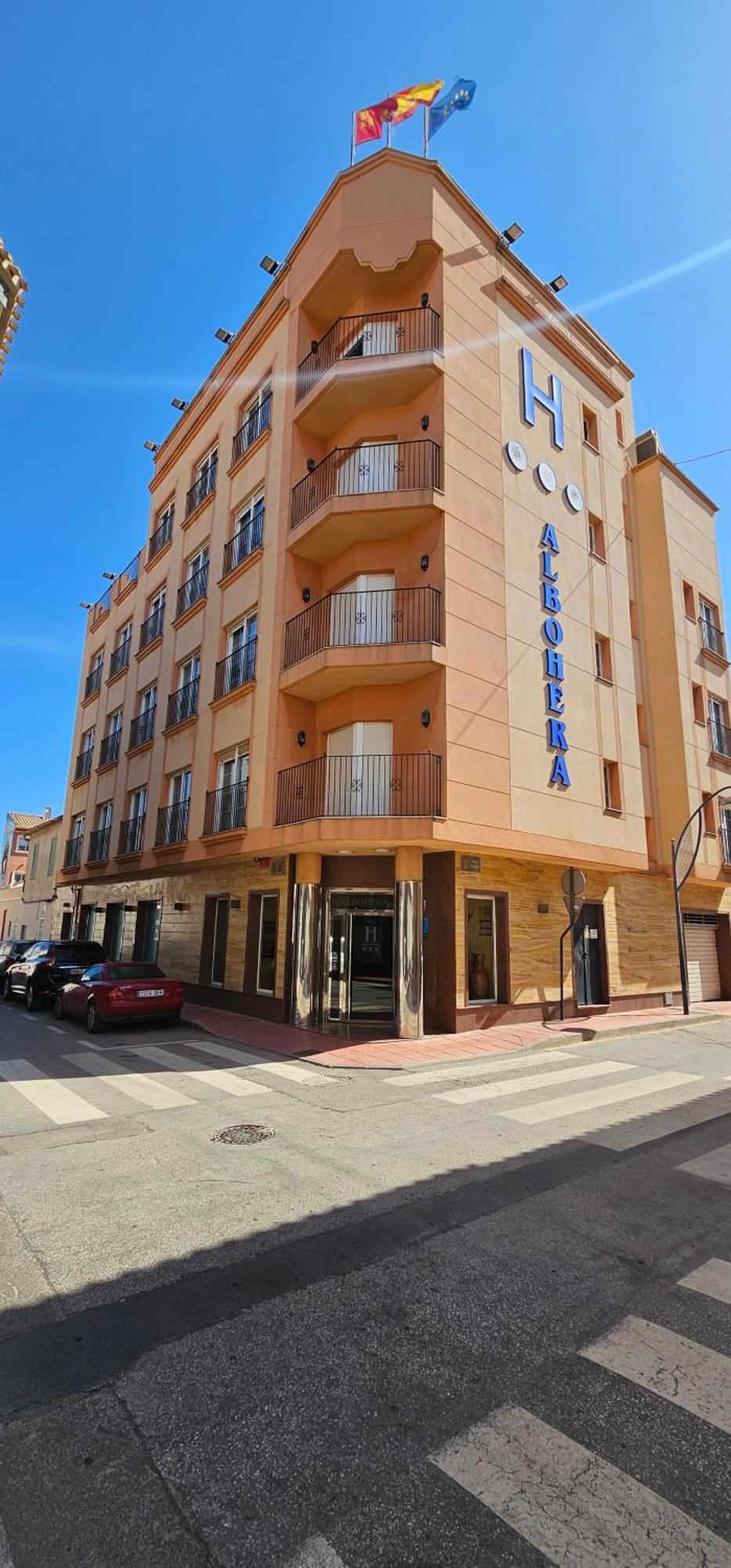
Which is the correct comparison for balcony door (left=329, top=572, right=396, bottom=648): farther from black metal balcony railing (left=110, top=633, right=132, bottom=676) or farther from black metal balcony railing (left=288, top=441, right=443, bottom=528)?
black metal balcony railing (left=110, top=633, right=132, bottom=676)

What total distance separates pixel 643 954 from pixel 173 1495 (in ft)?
62.9

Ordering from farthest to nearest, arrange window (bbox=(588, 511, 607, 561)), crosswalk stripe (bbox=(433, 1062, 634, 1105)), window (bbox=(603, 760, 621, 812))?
window (bbox=(588, 511, 607, 561)) → window (bbox=(603, 760, 621, 812)) → crosswalk stripe (bbox=(433, 1062, 634, 1105))

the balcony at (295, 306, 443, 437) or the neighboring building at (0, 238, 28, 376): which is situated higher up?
the balcony at (295, 306, 443, 437)

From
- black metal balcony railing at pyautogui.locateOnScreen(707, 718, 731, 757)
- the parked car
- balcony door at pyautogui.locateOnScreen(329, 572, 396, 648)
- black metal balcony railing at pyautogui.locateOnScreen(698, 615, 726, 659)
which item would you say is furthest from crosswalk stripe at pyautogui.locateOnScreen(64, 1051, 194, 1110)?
black metal balcony railing at pyautogui.locateOnScreen(698, 615, 726, 659)

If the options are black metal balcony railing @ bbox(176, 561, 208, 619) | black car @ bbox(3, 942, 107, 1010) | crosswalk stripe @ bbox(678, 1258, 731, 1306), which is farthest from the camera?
black metal balcony railing @ bbox(176, 561, 208, 619)

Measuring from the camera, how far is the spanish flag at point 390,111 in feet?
51.1

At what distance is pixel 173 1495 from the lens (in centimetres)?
232

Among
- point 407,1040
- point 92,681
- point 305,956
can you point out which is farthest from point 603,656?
point 92,681

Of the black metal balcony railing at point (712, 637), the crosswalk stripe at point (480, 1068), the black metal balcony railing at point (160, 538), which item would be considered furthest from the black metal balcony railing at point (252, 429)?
the crosswalk stripe at point (480, 1068)

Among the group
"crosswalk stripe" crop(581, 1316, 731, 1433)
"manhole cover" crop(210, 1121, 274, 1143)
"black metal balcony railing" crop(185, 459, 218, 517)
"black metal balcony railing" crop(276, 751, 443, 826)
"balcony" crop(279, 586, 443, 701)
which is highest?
"black metal balcony railing" crop(185, 459, 218, 517)

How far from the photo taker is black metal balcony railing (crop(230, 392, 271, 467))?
717 inches

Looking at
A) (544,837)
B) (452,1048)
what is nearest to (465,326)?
(544,837)

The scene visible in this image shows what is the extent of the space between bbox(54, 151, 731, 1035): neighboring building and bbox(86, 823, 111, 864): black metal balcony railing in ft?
11.9

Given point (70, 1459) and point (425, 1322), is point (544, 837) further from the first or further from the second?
point (70, 1459)
